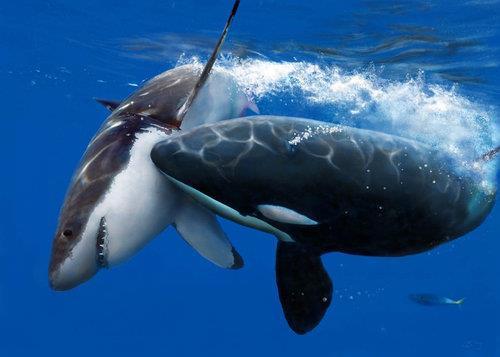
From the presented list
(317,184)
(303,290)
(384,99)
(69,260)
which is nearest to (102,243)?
(69,260)

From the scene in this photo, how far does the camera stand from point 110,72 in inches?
893

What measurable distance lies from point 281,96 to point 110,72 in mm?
7509

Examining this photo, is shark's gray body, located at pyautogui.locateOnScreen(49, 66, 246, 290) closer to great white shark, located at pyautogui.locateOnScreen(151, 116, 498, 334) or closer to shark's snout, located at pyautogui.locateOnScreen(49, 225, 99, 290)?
shark's snout, located at pyautogui.locateOnScreen(49, 225, 99, 290)

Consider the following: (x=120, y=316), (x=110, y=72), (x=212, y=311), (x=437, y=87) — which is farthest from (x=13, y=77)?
(x=212, y=311)

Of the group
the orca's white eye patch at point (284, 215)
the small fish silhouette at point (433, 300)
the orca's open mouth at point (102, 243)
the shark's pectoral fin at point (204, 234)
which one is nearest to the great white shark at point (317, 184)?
the orca's white eye patch at point (284, 215)

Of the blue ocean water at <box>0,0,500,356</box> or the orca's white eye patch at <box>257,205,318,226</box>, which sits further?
the blue ocean water at <box>0,0,500,356</box>

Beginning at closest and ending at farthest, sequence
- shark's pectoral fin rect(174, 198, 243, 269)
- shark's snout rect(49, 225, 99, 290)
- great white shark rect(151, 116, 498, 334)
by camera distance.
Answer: great white shark rect(151, 116, 498, 334) < shark's snout rect(49, 225, 99, 290) < shark's pectoral fin rect(174, 198, 243, 269)

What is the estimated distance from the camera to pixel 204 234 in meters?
5.05

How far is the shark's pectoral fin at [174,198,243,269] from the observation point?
496 cm

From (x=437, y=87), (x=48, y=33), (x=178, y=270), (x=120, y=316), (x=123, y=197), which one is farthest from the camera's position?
(x=178, y=270)

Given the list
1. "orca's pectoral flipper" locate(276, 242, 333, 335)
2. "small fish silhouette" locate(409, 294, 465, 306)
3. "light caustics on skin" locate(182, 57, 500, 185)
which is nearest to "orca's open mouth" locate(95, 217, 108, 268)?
"orca's pectoral flipper" locate(276, 242, 333, 335)

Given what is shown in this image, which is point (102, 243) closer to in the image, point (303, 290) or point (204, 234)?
point (204, 234)

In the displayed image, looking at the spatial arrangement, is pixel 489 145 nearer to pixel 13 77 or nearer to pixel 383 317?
pixel 13 77

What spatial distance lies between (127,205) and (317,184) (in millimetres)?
1475
